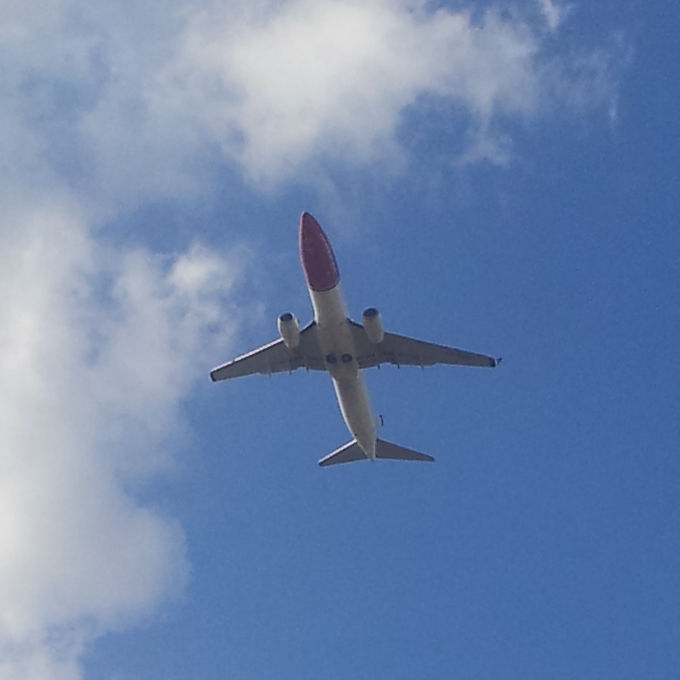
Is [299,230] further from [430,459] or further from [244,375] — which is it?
[430,459]

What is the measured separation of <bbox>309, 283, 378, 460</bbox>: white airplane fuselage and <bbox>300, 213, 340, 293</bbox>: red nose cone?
0.82m

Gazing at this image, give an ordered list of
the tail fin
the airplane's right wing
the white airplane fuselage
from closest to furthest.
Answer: the white airplane fuselage, the airplane's right wing, the tail fin

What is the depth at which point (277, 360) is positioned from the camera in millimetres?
61438

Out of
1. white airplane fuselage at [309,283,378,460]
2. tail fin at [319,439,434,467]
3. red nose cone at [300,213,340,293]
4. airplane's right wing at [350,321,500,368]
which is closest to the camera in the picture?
red nose cone at [300,213,340,293]

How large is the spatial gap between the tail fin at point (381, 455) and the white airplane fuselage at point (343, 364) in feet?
15.1

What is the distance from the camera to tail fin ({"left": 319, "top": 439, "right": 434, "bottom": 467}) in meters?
67.3

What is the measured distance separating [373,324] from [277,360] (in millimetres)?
8990

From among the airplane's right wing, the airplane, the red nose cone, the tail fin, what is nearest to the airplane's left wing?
the airplane

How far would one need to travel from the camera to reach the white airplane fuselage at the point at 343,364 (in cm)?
5544

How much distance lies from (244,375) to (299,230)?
47.9ft

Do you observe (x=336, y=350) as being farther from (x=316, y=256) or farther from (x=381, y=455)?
(x=381, y=455)

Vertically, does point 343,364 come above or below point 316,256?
below

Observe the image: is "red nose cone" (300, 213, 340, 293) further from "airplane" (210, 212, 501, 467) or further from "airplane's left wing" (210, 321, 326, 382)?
"airplane's left wing" (210, 321, 326, 382)

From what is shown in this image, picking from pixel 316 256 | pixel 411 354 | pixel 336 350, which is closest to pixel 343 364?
pixel 336 350
